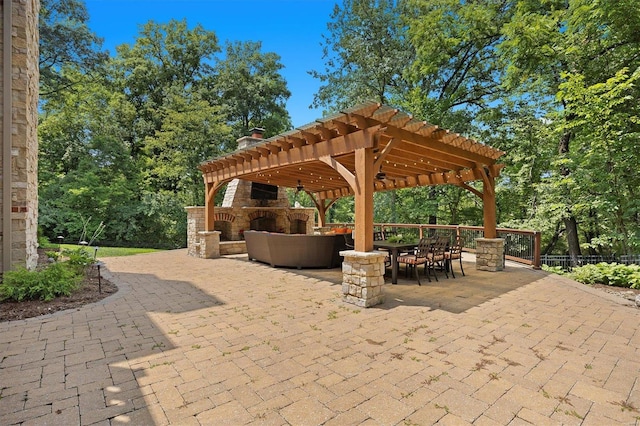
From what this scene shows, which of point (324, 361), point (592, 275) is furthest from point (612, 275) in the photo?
point (324, 361)

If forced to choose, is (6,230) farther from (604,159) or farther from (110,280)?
(604,159)

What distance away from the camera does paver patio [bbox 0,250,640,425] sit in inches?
76.3

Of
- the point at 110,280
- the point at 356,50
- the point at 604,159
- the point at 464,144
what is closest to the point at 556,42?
the point at 604,159

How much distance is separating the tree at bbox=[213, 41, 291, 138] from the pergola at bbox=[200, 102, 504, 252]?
10.3 metres

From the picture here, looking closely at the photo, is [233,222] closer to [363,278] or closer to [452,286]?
[363,278]

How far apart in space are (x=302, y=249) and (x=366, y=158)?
3.20 m

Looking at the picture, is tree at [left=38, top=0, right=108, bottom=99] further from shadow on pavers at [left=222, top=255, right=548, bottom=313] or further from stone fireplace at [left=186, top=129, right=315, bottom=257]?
shadow on pavers at [left=222, top=255, right=548, bottom=313]

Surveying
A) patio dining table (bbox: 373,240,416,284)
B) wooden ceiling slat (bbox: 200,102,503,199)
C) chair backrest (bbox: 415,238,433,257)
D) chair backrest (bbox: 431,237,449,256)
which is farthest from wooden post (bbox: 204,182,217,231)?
chair backrest (bbox: 431,237,449,256)

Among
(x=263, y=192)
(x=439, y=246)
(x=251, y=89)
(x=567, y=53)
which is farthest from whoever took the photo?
(x=251, y=89)

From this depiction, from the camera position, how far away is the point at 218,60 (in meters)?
19.4

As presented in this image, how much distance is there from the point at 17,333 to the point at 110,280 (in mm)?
2836

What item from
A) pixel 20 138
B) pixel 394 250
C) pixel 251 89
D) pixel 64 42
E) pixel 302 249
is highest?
pixel 251 89

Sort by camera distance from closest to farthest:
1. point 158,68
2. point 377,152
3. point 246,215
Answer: point 377,152 < point 246,215 < point 158,68

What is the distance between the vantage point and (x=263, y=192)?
463 inches
